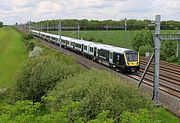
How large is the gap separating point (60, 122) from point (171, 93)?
64.9 feet

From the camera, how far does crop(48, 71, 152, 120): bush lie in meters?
17.8

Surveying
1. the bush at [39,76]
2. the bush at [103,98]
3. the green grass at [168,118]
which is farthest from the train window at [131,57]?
the bush at [103,98]

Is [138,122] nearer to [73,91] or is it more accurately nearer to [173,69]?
[73,91]

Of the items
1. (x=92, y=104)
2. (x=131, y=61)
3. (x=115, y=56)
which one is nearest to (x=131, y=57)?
(x=131, y=61)

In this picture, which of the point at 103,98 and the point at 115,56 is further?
the point at 115,56

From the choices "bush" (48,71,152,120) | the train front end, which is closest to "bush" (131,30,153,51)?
the train front end

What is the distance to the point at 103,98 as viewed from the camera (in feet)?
59.3

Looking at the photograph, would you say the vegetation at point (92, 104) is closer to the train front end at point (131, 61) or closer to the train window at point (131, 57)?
the train front end at point (131, 61)

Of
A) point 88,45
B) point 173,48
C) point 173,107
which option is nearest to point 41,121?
point 173,107

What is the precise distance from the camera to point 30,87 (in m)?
28.3

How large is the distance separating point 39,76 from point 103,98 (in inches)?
432

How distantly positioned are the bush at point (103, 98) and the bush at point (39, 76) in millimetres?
6783

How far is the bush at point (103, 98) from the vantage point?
17.8m

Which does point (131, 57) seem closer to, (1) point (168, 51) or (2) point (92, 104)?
(1) point (168, 51)
